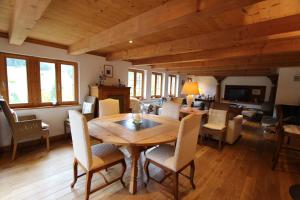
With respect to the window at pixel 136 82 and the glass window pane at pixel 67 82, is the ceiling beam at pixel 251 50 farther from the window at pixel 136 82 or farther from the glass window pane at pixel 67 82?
the glass window pane at pixel 67 82

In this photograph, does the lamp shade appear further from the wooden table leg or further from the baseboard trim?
the baseboard trim

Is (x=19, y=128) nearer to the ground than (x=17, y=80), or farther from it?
nearer to the ground

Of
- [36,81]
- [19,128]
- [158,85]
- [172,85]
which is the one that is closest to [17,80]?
[36,81]

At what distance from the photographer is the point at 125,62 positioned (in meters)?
4.94

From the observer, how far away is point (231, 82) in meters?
8.16

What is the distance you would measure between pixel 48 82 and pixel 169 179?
3219 millimetres

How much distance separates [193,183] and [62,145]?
108 inches

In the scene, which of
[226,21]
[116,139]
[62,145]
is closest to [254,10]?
[226,21]

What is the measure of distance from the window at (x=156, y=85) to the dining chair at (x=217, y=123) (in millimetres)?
3259

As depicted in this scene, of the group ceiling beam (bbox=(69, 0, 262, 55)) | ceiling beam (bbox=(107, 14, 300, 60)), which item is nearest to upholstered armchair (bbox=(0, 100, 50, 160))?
ceiling beam (bbox=(69, 0, 262, 55))

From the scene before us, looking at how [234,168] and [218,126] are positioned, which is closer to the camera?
[234,168]

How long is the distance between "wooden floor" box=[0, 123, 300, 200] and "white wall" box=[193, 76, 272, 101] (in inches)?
209

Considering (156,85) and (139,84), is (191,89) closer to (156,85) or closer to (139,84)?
(139,84)

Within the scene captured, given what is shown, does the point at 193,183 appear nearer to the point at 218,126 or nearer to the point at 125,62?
the point at 218,126
